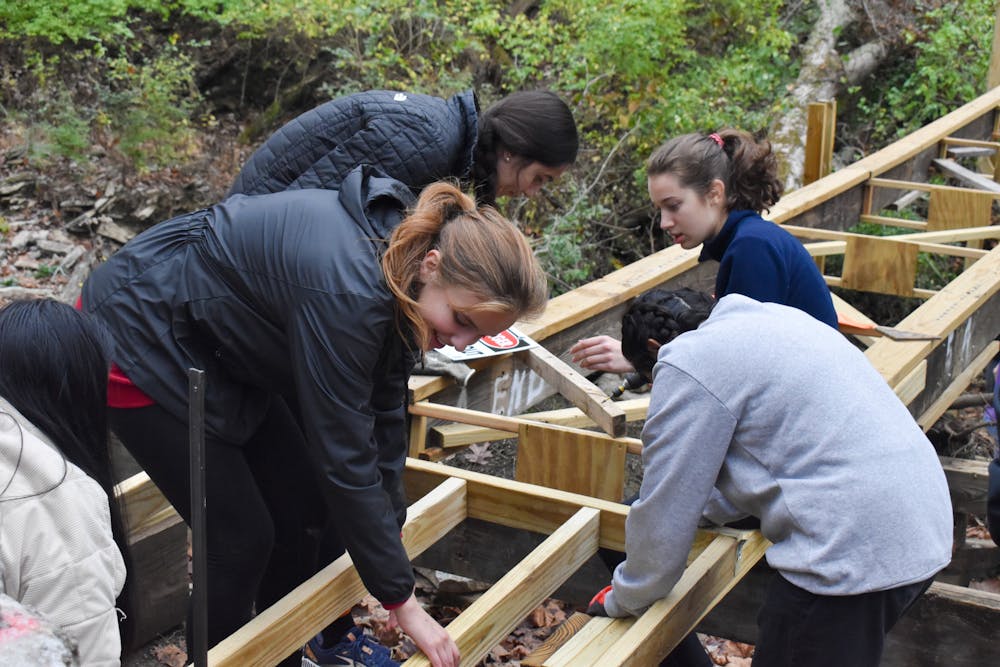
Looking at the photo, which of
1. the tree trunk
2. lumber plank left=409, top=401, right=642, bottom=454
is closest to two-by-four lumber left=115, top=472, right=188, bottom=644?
lumber plank left=409, top=401, right=642, bottom=454

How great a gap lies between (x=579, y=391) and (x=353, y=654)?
133 centimetres

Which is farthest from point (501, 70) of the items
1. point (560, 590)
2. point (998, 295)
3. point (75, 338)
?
point (75, 338)

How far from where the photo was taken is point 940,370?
4895mm

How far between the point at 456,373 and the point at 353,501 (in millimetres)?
1824

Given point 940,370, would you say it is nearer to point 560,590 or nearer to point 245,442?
point 560,590

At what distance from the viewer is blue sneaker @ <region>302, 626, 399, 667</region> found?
3053mm

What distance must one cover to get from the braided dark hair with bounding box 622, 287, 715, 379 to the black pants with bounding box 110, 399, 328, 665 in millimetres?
922

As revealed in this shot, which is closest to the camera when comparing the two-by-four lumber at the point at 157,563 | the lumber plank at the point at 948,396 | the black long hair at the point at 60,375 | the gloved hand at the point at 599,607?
the black long hair at the point at 60,375

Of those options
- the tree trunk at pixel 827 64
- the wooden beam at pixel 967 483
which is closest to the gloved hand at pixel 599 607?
the wooden beam at pixel 967 483

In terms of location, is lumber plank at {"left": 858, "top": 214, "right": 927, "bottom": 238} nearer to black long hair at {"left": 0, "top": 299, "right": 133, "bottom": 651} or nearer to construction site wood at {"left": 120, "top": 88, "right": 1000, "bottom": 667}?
construction site wood at {"left": 120, "top": 88, "right": 1000, "bottom": 667}

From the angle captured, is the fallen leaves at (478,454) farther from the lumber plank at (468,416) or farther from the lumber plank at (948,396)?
the lumber plank at (948,396)

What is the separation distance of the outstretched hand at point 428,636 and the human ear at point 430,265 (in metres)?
0.77

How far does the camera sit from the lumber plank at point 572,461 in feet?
12.1

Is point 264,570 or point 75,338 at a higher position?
point 75,338
